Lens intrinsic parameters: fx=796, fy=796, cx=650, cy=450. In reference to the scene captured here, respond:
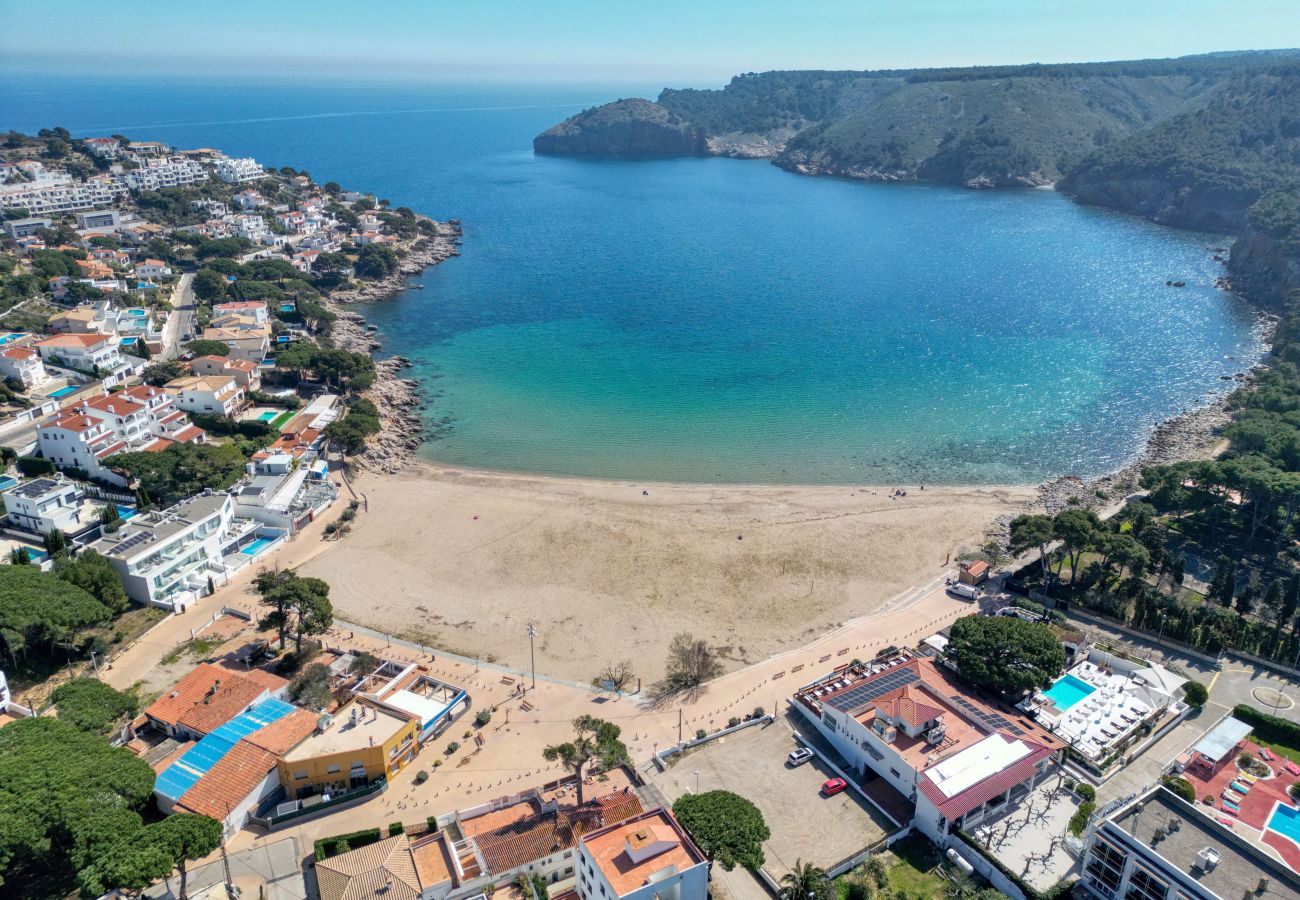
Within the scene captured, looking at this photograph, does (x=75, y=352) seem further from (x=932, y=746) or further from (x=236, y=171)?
(x=236, y=171)

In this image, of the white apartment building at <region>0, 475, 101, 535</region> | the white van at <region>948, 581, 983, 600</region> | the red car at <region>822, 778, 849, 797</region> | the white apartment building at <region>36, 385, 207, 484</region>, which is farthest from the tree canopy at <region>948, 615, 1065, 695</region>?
the white apartment building at <region>36, 385, 207, 484</region>

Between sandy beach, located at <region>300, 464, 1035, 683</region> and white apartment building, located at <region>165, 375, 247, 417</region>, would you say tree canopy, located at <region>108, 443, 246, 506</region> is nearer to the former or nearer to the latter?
sandy beach, located at <region>300, 464, 1035, 683</region>

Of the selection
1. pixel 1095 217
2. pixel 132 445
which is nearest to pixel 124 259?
pixel 132 445

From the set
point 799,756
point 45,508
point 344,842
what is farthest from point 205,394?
point 799,756

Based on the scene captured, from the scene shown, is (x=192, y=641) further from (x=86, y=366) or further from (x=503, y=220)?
(x=503, y=220)

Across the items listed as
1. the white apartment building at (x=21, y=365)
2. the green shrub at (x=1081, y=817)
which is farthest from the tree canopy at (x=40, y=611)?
the green shrub at (x=1081, y=817)

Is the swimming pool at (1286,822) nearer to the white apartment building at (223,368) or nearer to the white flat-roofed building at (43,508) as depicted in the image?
the white flat-roofed building at (43,508)
